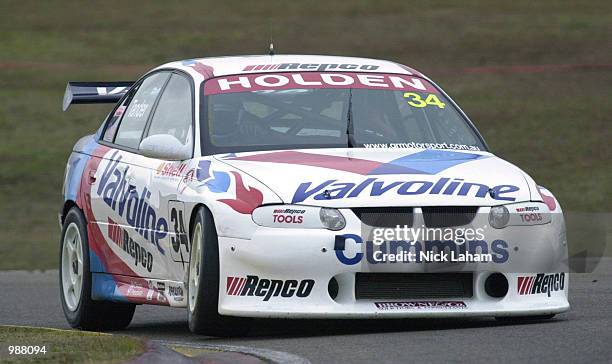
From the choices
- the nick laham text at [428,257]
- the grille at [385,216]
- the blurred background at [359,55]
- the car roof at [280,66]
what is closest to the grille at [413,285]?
the nick laham text at [428,257]

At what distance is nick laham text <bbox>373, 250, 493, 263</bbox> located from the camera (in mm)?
7887

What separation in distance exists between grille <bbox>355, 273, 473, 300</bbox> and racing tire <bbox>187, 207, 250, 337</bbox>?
67cm

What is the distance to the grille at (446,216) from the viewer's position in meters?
7.97

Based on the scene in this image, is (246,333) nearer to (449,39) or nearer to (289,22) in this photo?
(449,39)

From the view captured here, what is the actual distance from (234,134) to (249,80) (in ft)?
1.76

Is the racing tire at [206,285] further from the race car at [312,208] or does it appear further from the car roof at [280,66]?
the car roof at [280,66]

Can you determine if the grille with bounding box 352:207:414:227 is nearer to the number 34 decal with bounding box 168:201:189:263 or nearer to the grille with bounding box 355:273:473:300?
the grille with bounding box 355:273:473:300

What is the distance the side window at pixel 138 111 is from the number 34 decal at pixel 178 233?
119cm

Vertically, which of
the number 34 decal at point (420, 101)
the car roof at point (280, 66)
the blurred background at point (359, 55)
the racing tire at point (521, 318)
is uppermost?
the car roof at point (280, 66)

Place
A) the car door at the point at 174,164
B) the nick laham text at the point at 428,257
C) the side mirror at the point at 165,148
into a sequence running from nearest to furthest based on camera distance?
1. the nick laham text at the point at 428,257
2. the car door at the point at 174,164
3. the side mirror at the point at 165,148

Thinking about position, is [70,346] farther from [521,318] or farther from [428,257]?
[521,318]

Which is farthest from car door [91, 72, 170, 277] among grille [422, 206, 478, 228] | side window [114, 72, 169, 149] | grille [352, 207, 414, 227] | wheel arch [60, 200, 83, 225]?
grille [422, 206, 478, 228]

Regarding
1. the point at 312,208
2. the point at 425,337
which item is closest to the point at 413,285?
the point at 425,337

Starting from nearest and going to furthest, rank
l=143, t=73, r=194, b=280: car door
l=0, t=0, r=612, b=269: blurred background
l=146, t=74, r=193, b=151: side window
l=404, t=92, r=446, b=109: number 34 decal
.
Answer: l=143, t=73, r=194, b=280: car door < l=146, t=74, r=193, b=151: side window < l=404, t=92, r=446, b=109: number 34 decal < l=0, t=0, r=612, b=269: blurred background
